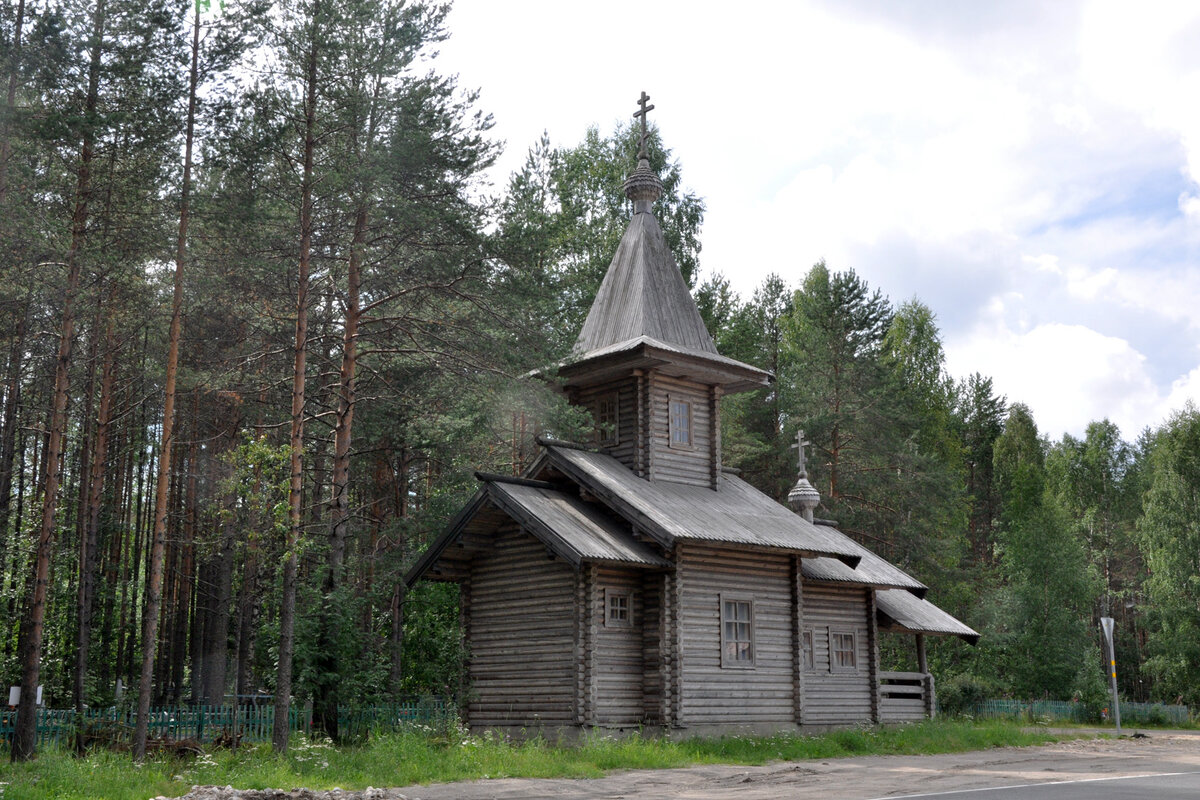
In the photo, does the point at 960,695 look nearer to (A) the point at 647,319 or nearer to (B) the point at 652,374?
(B) the point at 652,374

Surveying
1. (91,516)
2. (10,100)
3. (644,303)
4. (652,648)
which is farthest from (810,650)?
(10,100)

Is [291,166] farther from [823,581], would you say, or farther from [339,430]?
[823,581]

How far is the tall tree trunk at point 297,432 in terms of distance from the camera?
49.1 ft

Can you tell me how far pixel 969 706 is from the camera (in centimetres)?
3262

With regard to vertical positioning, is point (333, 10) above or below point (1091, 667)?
above

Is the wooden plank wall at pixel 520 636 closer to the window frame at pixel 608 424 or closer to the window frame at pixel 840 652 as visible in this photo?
the window frame at pixel 608 424

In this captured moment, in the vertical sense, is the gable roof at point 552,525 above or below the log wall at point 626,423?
below

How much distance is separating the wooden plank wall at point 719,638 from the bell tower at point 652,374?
101 inches

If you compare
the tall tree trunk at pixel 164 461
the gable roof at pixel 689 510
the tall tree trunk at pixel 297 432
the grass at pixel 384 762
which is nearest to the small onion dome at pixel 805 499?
the gable roof at pixel 689 510

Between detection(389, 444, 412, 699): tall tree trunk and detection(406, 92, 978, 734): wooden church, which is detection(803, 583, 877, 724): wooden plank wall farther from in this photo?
detection(389, 444, 412, 699): tall tree trunk

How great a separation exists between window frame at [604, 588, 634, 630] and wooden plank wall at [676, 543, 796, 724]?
965 millimetres

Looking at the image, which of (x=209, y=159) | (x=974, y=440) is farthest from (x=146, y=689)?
(x=974, y=440)

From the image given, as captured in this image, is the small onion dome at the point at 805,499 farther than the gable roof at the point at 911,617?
Yes

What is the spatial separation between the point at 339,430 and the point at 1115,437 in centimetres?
4751
